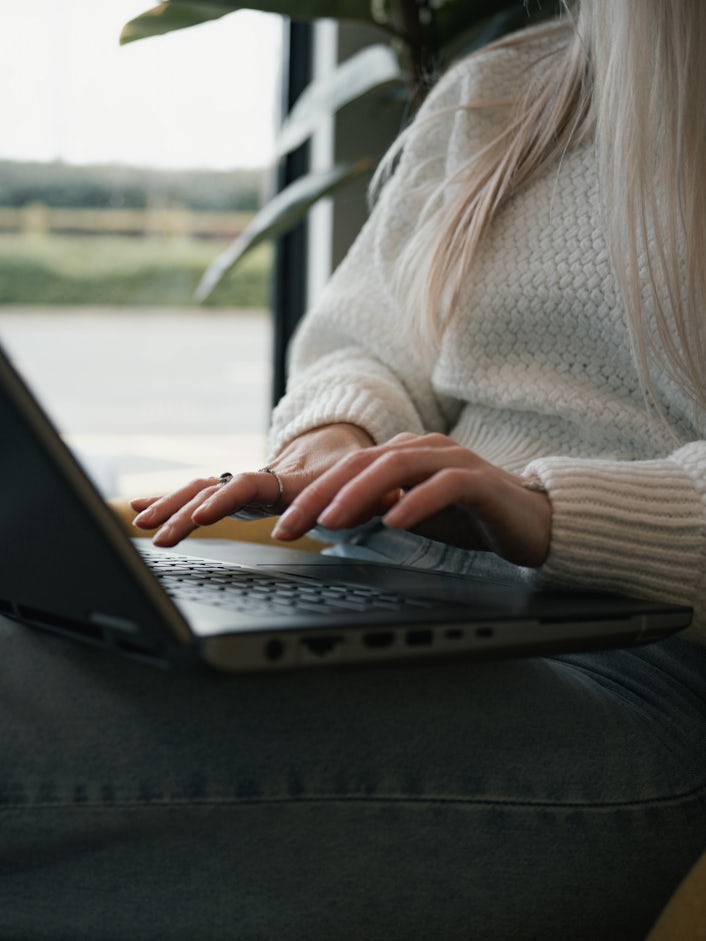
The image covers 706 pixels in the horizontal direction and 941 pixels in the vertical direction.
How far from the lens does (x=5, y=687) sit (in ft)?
1.75

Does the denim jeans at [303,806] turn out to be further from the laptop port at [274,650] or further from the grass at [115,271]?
the grass at [115,271]

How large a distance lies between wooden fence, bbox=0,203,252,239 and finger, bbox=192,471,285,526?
6.01 ft

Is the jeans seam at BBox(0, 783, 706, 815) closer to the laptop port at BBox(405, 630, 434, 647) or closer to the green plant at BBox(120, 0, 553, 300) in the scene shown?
the laptop port at BBox(405, 630, 434, 647)

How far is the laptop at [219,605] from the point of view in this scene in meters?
0.41

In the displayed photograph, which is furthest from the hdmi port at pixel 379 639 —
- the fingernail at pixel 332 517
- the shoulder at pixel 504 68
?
the shoulder at pixel 504 68

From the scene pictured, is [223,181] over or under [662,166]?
under

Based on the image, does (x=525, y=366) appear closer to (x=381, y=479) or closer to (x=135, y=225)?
(x=381, y=479)

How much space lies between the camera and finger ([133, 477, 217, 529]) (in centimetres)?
73

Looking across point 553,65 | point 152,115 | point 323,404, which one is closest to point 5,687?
point 323,404

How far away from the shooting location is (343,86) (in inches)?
69.1

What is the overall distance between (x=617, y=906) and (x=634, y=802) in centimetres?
6

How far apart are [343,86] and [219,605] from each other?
143 cm

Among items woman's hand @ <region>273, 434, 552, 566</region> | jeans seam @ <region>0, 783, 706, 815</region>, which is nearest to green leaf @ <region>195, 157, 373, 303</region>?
woman's hand @ <region>273, 434, 552, 566</region>

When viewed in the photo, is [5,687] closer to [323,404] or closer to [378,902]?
[378,902]
